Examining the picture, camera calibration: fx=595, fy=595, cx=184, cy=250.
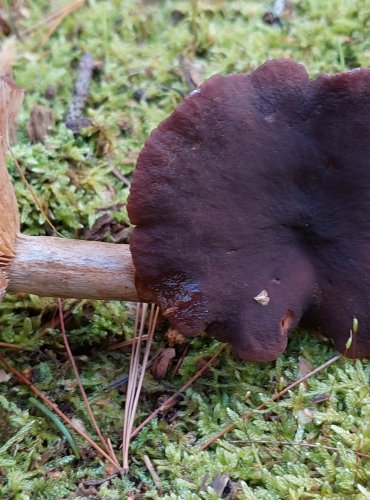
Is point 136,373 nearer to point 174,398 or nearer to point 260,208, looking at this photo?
point 174,398

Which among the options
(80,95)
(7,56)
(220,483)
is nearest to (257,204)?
(220,483)

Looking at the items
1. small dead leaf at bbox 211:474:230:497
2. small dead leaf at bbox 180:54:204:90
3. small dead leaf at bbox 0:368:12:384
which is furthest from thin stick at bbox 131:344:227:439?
small dead leaf at bbox 180:54:204:90

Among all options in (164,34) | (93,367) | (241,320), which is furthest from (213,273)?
(164,34)

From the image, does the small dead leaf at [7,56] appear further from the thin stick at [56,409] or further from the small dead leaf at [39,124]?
the thin stick at [56,409]

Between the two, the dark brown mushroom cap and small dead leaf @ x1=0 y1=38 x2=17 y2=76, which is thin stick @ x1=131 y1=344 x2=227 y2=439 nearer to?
the dark brown mushroom cap

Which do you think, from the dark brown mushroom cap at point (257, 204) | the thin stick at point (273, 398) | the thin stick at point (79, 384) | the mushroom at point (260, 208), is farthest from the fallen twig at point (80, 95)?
the thin stick at point (273, 398)

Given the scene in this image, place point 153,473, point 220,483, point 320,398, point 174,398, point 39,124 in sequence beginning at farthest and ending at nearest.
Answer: point 39,124
point 174,398
point 320,398
point 153,473
point 220,483

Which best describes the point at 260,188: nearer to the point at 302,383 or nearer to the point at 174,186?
the point at 174,186
